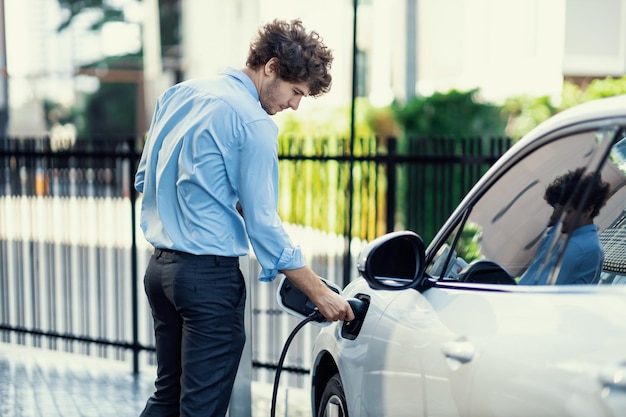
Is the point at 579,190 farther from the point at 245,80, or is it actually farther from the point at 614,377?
the point at 245,80

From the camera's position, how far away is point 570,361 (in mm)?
2355

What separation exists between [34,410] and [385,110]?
12243mm

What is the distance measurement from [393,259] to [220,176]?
0.65 m

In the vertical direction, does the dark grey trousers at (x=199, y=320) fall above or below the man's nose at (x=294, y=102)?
below

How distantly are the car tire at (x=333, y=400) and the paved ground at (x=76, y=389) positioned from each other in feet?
6.86

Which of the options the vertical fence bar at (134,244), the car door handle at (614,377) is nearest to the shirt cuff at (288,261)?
the car door handle at (614,377)

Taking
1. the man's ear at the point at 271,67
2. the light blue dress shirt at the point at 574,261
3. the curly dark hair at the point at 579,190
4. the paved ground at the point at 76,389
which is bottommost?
the paved ground at the point at 76,389

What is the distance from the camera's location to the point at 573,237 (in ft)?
9.26

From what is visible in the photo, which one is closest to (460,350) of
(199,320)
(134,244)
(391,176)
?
(199,320)

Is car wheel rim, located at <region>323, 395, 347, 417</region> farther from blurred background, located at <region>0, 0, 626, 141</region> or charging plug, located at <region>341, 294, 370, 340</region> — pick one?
blurred background, located at <region>0, 0, 626, 141</region>

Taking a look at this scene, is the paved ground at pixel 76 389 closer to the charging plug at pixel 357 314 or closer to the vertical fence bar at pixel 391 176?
the vertical fence bar at pixel 391 176

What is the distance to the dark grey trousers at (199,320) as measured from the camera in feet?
11.6

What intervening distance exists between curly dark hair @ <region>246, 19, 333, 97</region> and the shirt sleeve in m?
0.26

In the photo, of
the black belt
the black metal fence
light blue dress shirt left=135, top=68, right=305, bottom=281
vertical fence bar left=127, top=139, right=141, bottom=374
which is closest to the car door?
light blue dress shirt left=135, top=68, right=305, bottom=281
